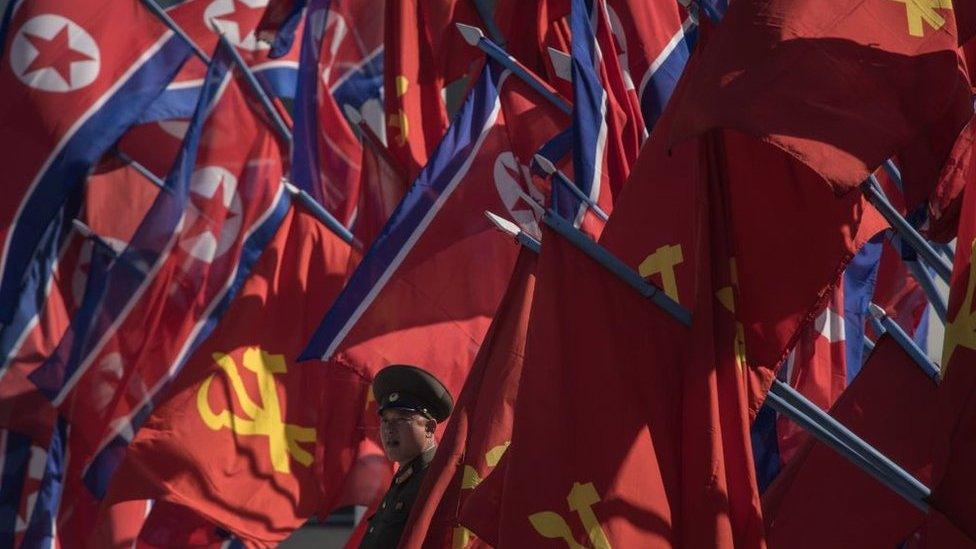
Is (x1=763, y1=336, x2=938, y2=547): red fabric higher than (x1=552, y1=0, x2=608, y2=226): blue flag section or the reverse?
the reverse

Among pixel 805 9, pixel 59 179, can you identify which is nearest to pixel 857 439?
pixel 805 9

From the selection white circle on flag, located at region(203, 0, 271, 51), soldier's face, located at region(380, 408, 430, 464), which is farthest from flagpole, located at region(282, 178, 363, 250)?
soldier's face, located at region(380, 408, 430, 464)

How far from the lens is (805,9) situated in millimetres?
6484

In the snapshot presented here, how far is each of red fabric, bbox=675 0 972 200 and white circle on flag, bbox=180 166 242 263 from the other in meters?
5.79

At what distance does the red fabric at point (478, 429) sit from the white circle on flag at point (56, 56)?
5.46m

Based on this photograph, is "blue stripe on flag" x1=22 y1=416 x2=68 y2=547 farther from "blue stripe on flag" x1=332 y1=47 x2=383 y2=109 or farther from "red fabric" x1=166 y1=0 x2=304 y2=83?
"blue stripe on flag" x1=332 y1=47 x2=383 y2=109

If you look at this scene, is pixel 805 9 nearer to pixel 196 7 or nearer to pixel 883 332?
pixel 883 332

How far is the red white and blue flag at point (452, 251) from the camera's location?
30.2 feet

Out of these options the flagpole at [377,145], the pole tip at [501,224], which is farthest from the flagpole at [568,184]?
the flagpole at [377,145]

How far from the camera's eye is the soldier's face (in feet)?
24.7

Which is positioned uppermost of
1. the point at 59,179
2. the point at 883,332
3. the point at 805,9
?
the point at 805,9

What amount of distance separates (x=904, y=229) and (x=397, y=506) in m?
2.08

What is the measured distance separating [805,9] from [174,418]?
193 inches

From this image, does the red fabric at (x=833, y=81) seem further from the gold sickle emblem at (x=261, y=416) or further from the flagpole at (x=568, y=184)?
the gold sickle emblem at (x=261, y=416)
